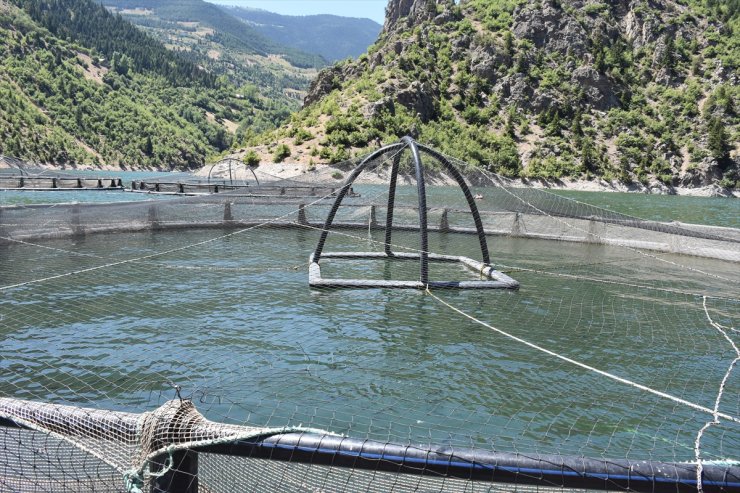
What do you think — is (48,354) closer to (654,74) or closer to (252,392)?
(252,392)

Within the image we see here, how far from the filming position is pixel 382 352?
449 inches

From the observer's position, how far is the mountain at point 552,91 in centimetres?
12500

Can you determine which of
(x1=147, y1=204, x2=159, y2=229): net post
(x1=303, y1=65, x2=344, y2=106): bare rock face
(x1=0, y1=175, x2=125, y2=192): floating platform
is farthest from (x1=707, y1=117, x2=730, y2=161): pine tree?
(x1=147, y1=204, x2=159, y2=229): net post

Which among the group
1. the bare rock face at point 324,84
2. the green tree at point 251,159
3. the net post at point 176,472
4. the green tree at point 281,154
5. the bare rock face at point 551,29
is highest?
the bare rock face at point 551,29

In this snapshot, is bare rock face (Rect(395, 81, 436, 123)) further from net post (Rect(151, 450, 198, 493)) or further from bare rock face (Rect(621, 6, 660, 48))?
net post (Rect(151, 450, 198, 493))

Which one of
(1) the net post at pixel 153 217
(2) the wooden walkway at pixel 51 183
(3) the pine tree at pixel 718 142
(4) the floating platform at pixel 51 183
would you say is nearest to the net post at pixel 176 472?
(1) the net post at pixel 153 217

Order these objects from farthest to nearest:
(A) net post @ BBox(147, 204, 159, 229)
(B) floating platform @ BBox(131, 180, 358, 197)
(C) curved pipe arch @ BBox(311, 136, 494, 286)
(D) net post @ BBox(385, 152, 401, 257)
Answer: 1. (B) floating platform @ BBox(131, 180, 358, 197)
2. (A) net post @ BBox(147, 204, 159, 229)
3. (D) net post @ BBox(385, 152, 401, 257)
4. (C) curved pipe arch @ BBox(311, 136, 494, 286)

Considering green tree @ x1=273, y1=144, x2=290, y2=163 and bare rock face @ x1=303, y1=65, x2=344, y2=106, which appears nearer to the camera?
green tree @ x1=273, y1=144, x2=290, y2=163

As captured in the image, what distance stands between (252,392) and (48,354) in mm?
3936

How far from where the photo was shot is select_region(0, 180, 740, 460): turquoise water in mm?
8367

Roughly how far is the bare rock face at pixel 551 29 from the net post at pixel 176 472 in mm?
164698

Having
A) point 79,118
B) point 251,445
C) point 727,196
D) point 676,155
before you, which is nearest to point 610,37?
point 676,155

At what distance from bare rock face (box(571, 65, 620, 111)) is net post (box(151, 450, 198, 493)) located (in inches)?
6067

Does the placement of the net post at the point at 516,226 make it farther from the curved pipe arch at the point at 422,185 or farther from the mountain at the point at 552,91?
the mountain at the point at 552,91
